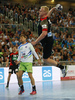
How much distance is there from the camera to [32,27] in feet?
49.6

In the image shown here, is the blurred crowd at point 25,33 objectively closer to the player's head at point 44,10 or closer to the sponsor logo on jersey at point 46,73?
the sponsor logo on jersey at point 46,73

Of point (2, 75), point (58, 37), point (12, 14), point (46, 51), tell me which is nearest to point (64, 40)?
point (58, 37)

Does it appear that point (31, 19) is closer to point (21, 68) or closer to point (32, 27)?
point (32, 27)

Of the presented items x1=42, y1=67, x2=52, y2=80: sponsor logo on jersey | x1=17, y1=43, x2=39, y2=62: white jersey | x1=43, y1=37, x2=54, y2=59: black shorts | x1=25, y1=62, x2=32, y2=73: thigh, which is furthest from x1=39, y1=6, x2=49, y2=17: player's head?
x1=42, y1=67, x2=52, y2=80: sponsor logo on jersey

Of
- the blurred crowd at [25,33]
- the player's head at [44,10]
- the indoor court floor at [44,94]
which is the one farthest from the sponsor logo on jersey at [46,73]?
the player's head at [44,10]

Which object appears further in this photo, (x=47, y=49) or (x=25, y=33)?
(x=25, y=33)

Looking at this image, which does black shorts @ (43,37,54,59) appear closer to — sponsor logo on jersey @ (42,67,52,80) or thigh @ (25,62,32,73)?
thigh @ (25,62,32,73)

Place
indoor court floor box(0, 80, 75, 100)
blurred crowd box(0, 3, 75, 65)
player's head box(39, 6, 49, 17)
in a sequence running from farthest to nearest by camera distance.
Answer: blurred crowd box(0, 3, 75, 65) < indoor court floor box(0, 80, 75, 100) < player's head box(39, 6, 49, 17)

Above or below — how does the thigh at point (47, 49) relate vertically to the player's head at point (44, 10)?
below

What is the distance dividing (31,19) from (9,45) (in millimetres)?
4417

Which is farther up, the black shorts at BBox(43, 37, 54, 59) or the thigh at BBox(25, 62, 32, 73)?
the black shorts at BBox(43, 37, 54, 59)

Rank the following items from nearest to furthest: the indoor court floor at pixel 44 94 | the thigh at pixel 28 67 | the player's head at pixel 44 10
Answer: the player's head at pixel 44 10 → the indoor court floor at pixel 44 94 → the thigh at pixel 28 67

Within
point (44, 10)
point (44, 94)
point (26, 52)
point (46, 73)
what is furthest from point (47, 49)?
point (46, 73)

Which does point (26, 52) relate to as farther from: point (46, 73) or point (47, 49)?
point (46, 73)
